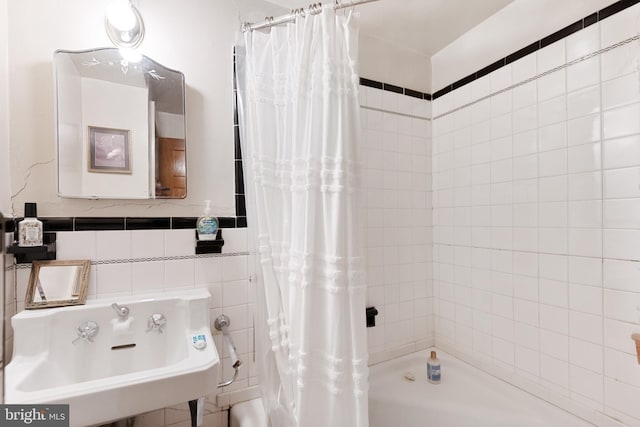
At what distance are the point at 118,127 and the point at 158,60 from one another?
1.09 ft

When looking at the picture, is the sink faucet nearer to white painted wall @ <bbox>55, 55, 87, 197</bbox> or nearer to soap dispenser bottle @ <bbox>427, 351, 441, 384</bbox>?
white painted wall @ <bbox>55, 55, 87, 197</bbox>

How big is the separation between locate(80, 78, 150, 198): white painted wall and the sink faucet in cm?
41

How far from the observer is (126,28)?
1070 millimetres

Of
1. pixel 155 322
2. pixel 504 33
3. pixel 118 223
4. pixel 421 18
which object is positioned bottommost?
pixel 155 322

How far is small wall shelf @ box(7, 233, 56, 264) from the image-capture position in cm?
94

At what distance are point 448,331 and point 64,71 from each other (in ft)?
7.52

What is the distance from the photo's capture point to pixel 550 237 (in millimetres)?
1276

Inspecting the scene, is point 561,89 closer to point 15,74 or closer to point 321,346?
point 321,346

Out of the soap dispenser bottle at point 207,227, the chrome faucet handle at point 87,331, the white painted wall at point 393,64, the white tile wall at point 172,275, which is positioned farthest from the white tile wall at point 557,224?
the chrome faucet handle at point 87,331

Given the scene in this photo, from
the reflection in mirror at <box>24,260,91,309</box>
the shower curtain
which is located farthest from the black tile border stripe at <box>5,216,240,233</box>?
the shower curtain

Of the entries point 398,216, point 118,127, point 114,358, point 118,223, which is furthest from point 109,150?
point 398,216

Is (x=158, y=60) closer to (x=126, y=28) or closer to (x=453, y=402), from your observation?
(x=126, y=28)

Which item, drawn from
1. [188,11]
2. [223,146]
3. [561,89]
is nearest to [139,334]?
[223,146]

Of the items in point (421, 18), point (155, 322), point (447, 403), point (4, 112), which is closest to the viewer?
point (4, 112)
